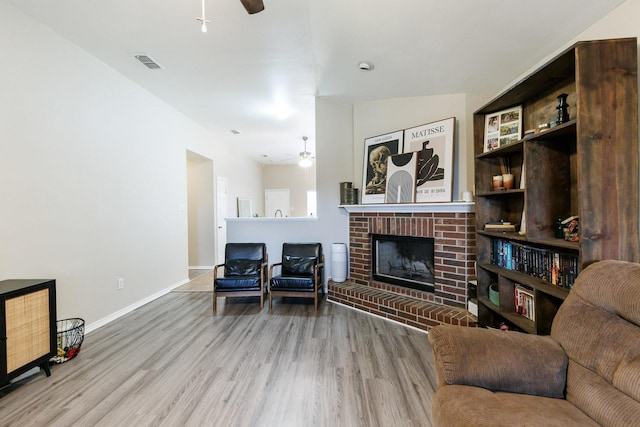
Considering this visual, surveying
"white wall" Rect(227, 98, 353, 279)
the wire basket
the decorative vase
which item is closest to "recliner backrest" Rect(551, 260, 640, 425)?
the decorative vase

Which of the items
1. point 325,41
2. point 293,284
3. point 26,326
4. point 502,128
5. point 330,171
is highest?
point 325,41

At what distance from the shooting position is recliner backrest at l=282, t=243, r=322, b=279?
375 centimetres

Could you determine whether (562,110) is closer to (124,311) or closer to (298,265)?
(298,265)

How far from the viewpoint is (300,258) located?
12.6 ft

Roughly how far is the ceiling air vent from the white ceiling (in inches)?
3.1

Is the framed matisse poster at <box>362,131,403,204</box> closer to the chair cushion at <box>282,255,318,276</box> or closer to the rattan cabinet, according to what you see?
the chair cushion at <box>282,255,318,276</box>

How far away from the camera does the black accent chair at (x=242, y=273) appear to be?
3.41 meters

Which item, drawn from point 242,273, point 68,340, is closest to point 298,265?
point 242,273

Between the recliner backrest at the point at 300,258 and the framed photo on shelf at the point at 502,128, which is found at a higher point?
the framed photo on shelf at the point at 502,128

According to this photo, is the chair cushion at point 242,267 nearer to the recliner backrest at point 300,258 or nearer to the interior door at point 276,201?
the recliner backrest at point 300,258

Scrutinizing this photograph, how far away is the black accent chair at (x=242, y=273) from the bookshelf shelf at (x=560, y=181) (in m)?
2.44

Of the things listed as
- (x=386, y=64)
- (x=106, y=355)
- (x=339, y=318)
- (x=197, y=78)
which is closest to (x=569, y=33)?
(x=386, y=64)

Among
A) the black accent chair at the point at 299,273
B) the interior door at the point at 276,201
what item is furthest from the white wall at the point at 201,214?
the interior door at the point at 276,201

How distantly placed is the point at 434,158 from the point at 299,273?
87.2 inches
